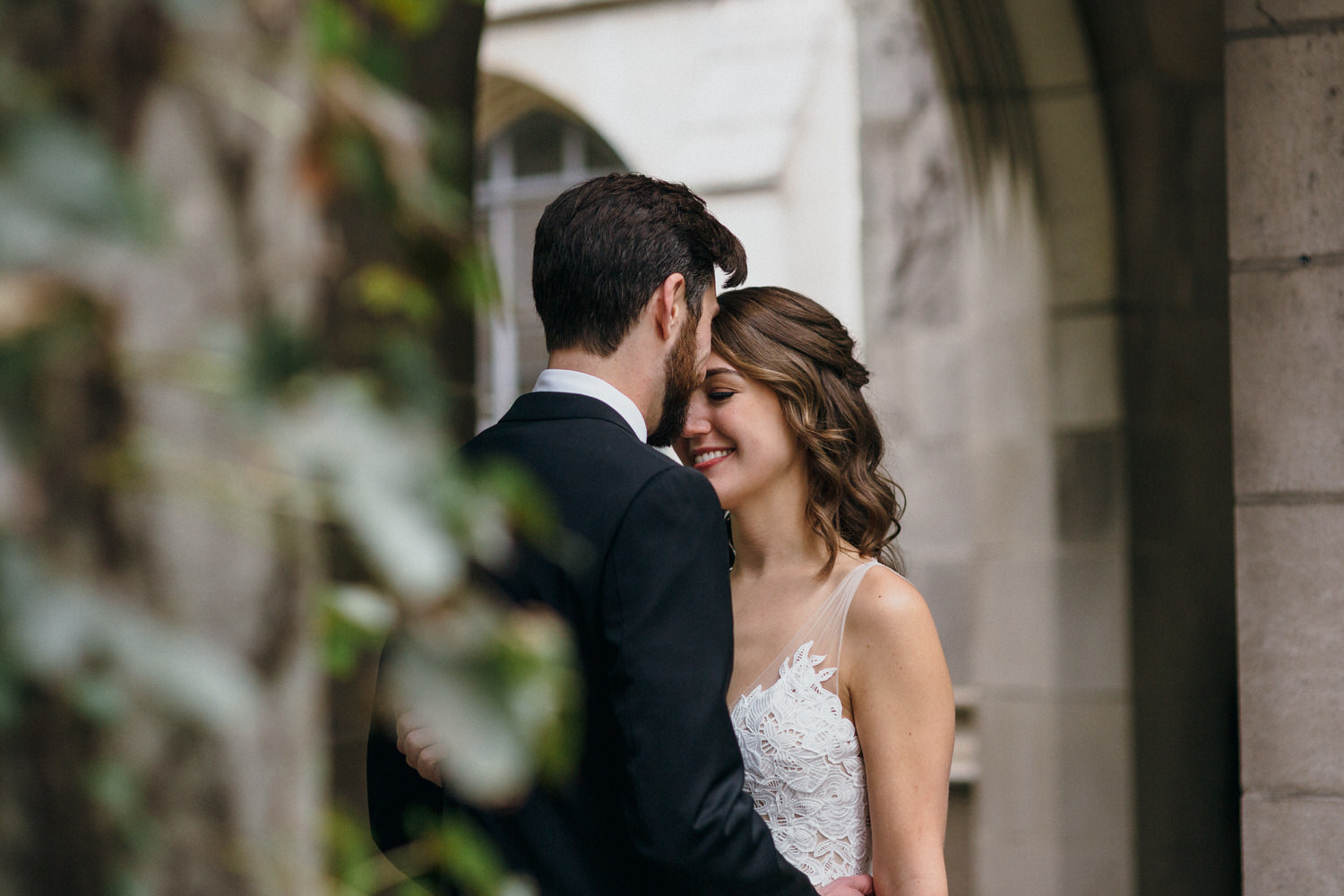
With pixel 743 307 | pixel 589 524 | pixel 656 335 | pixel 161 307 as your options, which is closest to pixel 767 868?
pixel 589 524

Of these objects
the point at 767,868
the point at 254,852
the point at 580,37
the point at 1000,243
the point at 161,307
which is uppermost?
the point at 580,37

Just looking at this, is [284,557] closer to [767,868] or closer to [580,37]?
[767,868]

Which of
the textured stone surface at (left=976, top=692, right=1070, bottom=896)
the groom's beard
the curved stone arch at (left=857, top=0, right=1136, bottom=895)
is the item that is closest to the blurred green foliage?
the groom's beard

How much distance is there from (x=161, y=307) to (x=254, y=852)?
0.73 ft

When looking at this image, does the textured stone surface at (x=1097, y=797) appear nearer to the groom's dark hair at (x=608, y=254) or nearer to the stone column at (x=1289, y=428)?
the stone column at (x=1289, y=428)

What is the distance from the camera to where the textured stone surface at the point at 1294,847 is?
2.59 m

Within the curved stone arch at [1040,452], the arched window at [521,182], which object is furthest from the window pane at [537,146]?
the curved stone arch at [1040,452]

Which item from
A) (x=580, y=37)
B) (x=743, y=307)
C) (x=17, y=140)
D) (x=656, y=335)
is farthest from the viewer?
(x=580, y=37)

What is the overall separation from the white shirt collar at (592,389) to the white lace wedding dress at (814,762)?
0.67 meters

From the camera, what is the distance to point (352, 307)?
55 cm

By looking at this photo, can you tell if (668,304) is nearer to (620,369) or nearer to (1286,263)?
(620,369)

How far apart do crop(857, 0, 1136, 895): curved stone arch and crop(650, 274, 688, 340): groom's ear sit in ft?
11.8

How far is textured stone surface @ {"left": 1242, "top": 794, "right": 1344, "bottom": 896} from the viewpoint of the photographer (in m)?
2.59

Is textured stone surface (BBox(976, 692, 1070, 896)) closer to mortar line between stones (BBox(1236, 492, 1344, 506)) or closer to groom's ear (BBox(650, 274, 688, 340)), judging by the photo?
mortar line between stones (BBox(1236, 492, 1344, 506))
